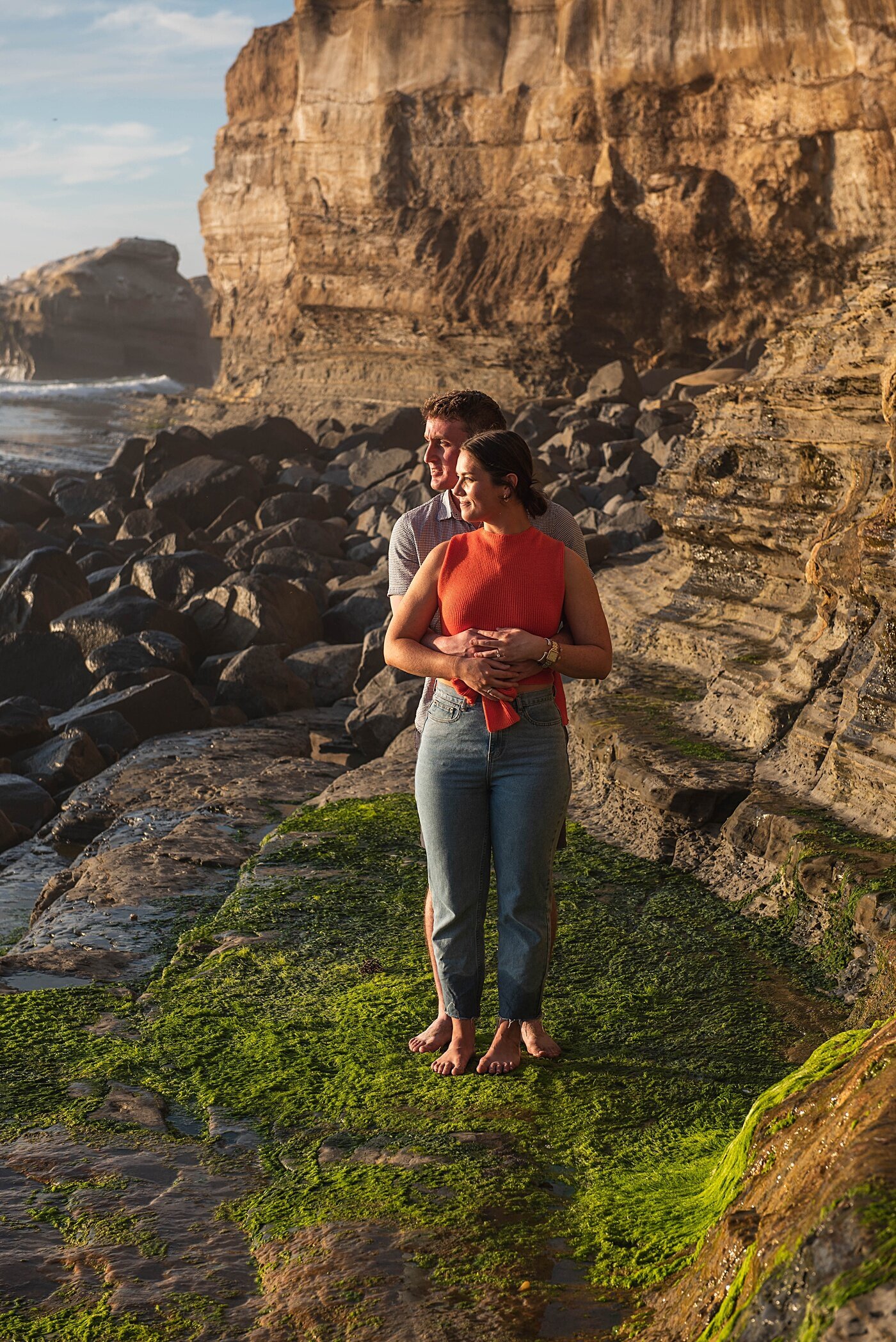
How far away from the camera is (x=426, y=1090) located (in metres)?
3.39

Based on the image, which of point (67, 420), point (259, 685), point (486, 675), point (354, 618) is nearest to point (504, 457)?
point (486, 675)

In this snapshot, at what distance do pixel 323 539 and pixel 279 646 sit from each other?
14.0 ft

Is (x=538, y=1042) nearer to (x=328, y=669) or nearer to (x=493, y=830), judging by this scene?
(x=493, y=830)

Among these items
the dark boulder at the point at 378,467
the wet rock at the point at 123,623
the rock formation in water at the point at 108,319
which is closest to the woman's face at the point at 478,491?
the wet rock at the point at 123,623

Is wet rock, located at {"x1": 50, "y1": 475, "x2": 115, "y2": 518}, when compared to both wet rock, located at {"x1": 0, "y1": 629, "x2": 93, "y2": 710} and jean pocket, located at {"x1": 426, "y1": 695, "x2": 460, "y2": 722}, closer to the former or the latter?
wet rock, located at {"x1": 0, "y1": 629, "x2": 93, "y2": 710}

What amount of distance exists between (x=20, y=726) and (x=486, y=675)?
22.5ft

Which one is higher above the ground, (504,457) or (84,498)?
(504,457)

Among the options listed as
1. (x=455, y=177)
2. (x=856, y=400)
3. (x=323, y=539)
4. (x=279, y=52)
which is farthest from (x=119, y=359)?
(x=856, y=400)

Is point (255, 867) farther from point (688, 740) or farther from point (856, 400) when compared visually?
point (856, 400)

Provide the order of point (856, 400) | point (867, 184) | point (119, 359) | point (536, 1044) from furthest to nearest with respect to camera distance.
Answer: point (119, 359) < point (867, 184) < point (856, 400) < point (536, 1044)

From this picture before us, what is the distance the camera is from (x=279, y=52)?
3400 centimetres

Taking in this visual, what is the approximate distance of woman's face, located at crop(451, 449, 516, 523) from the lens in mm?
3189

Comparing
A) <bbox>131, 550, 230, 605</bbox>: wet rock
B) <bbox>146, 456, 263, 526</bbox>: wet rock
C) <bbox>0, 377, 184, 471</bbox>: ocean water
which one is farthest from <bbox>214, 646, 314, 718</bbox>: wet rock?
<bbox>0, 377, 184, 471</bbox>: ocean water

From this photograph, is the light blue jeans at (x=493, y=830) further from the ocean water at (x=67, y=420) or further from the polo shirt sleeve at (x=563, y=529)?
the ocean water at (x=67, y=420)
